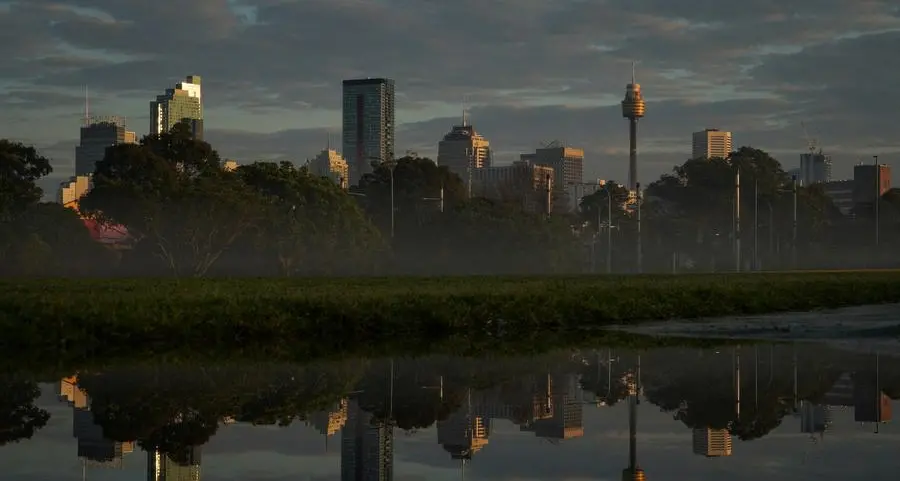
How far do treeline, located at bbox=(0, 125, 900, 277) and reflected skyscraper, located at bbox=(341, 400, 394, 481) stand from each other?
5838 centimetres

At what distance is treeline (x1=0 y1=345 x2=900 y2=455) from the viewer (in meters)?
12.9

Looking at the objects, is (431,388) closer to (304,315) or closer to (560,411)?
(560,411)

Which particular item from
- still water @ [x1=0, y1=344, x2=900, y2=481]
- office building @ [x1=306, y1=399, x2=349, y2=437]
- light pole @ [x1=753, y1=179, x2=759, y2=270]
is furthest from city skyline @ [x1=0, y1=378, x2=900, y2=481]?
light pole @ [x1=753, y1=179, x2=759, y2=270]

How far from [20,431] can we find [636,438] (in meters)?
5.66

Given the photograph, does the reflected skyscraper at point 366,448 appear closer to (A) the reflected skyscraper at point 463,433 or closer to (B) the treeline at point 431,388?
(B) the treeline at point 431,388

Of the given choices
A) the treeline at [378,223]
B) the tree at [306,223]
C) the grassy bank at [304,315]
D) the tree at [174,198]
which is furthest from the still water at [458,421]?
the tree at [306,223]

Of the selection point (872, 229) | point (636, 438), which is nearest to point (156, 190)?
point (636, 438)

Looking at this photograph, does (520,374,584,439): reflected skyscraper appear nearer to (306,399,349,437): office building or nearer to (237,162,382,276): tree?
(306,399,349,437): office building

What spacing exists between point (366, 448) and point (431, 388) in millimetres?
4504

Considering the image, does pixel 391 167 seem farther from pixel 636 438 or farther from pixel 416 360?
pixel 636 438

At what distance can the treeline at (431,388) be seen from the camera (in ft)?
42.5

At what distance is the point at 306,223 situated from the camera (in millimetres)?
80312

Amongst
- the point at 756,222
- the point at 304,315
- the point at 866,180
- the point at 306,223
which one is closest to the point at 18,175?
the point at 306,223

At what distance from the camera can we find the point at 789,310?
118 ft
